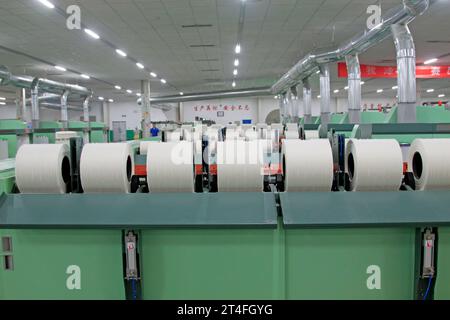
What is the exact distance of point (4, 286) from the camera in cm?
196

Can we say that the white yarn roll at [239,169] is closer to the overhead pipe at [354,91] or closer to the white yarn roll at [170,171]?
the white yarn roll at [170,171]

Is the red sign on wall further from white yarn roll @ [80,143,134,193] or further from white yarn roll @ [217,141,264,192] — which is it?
white yarn roll @ [80,143,134,193]

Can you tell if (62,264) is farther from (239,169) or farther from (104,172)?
(239,169)

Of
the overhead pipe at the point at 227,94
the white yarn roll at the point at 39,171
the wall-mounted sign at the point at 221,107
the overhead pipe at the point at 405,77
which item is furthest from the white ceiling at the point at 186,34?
the wall-mounted sign at the point at 221,107

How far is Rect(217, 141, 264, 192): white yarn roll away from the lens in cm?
207

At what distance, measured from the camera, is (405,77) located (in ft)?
18.9

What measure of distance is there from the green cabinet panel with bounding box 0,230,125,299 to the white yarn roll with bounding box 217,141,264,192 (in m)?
0.63

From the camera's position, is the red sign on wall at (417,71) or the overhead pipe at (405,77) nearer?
the overhead pipe at (405,77)

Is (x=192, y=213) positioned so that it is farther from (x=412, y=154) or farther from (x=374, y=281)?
(x=412, y=154)

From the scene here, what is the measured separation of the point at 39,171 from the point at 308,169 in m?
1.46

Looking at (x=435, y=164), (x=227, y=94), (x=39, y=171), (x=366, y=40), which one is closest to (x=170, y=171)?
(x=39, y=171)

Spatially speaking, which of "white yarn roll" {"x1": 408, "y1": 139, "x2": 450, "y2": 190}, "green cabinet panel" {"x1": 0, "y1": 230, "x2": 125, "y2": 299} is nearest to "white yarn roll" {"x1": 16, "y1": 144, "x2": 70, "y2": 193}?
"green cabinet panel" {"x1": 0, "y1": 230, "x2": 125, "y2": 299}

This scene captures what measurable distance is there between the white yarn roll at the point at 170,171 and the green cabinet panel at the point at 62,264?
Answer: 14.1 inches

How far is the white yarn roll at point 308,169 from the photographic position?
6.66 ft
